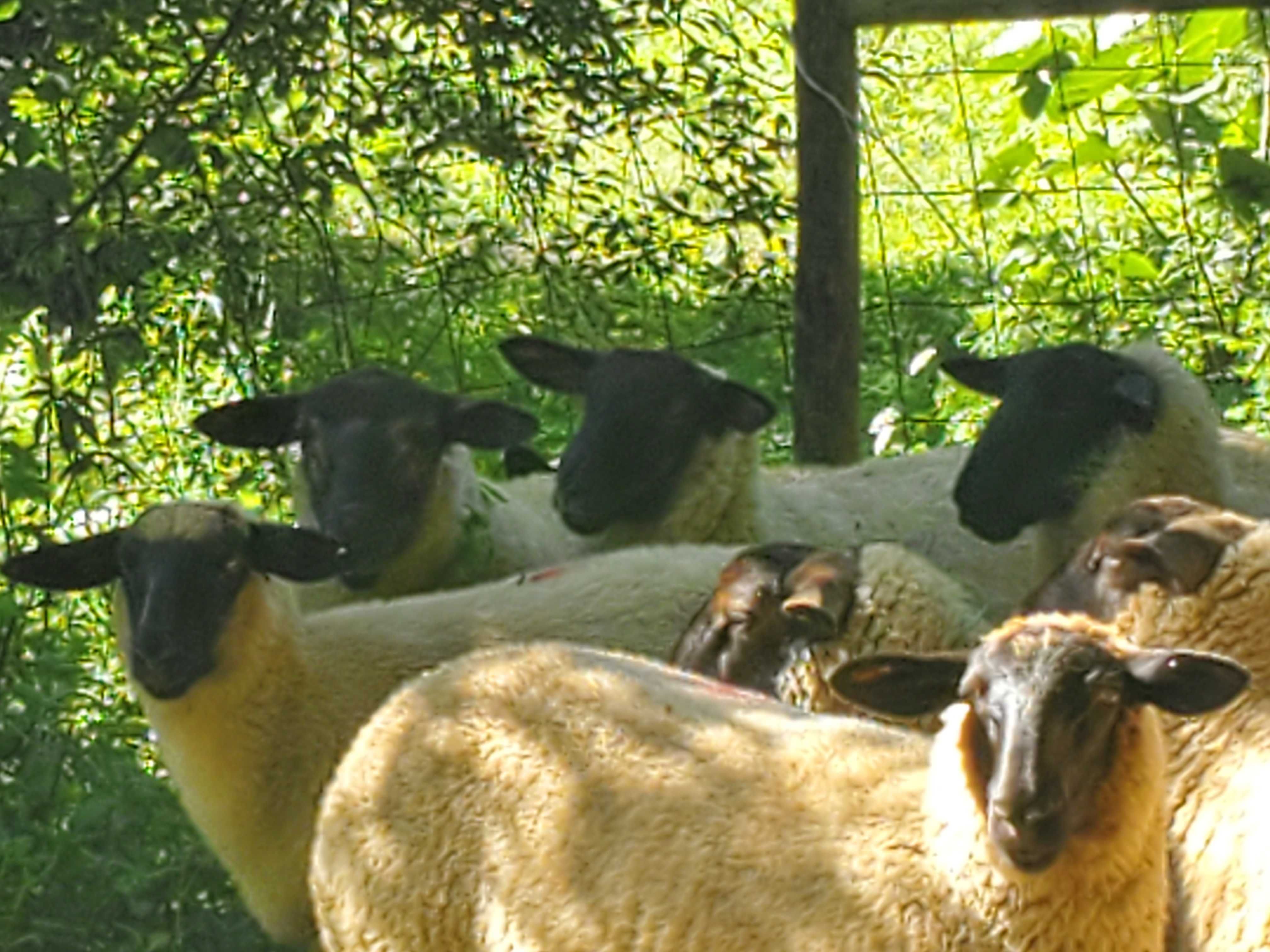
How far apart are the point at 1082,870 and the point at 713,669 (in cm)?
133

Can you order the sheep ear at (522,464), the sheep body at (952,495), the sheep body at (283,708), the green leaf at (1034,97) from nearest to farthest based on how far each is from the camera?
the sheep body at (283,708)
the sheep body at (952,495)
the sheep ear at (522,464)
the green leaf at (1034,97)

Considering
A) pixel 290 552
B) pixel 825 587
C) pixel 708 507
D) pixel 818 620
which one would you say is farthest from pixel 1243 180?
pixel 290 552

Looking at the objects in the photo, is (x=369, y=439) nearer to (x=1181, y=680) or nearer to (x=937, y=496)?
(x=937, y=496)

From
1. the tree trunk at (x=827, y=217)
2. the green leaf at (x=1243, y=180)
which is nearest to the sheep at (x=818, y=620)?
the tree trunk at (x=827, y=217)

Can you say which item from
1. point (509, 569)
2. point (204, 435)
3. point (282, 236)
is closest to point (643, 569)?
point (509, 569)

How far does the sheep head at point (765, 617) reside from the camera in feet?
14.8

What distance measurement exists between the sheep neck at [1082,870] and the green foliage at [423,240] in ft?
7.00

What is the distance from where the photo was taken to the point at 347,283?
7145 mm

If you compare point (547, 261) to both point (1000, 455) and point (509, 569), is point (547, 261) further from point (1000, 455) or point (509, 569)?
point (1000, 455)

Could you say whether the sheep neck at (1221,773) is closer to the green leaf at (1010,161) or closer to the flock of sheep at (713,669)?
the flock of sheep at (713,669)

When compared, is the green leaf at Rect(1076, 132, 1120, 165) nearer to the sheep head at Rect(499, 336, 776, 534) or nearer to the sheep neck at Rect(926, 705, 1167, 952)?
the sheep head at Rect(499, 336, 776, 534)

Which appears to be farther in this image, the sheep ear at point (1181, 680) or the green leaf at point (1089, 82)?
the green leaf at point (1089, 82)

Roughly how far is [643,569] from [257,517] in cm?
85

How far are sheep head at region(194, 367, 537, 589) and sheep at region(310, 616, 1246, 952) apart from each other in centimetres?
157
